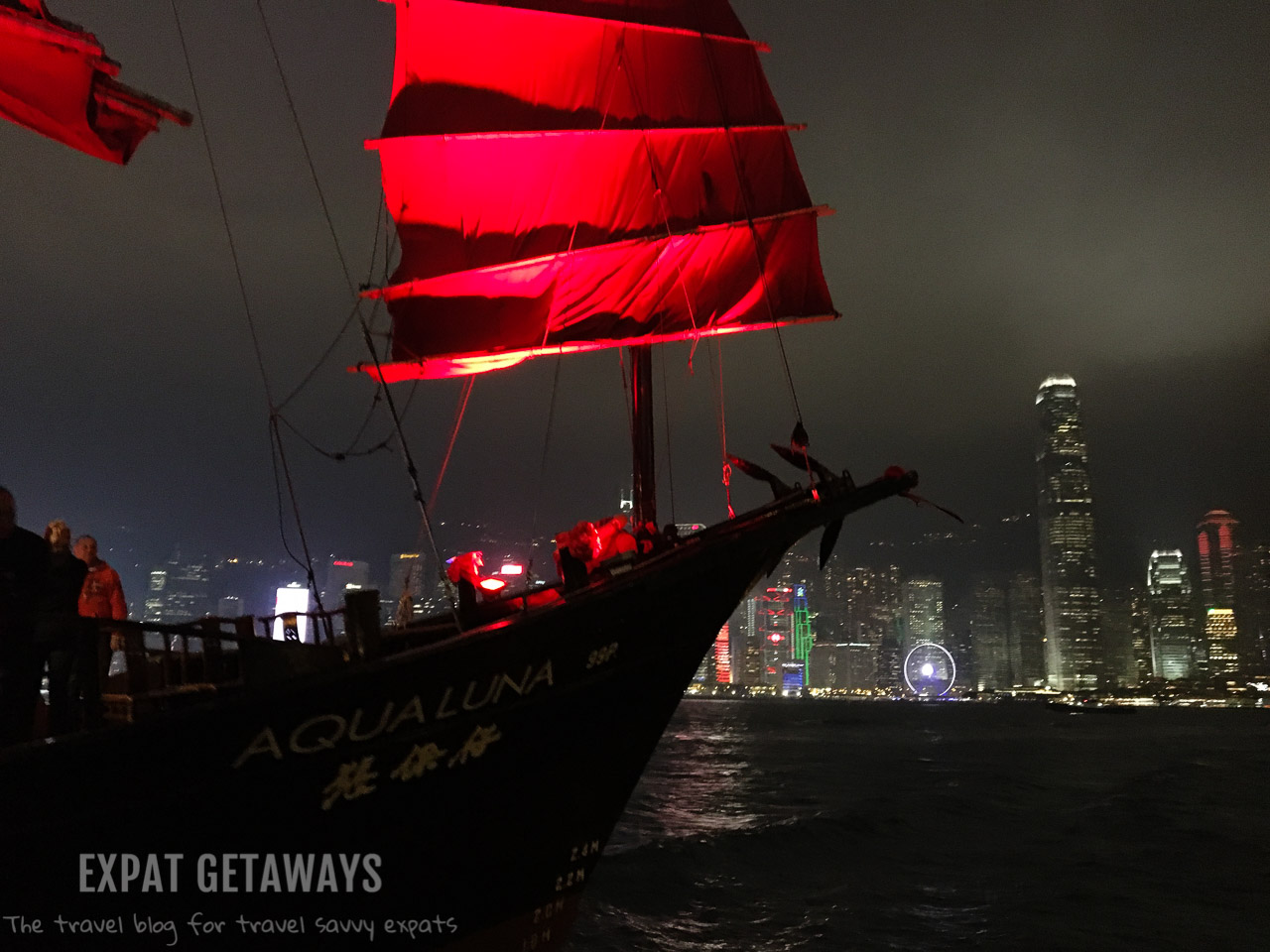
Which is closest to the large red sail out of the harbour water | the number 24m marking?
the number 24m marking

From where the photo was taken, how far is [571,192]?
52.4ft

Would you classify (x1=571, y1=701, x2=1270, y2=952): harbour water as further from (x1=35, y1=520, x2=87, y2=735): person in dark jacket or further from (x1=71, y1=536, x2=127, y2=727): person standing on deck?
(x1=35, y1=520, x2=87, y2=735): person in dark jacket

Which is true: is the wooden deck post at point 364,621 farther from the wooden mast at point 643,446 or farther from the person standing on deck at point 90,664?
the wooden mast at point 643,446

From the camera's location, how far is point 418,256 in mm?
16453

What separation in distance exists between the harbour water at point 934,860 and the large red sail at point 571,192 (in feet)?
30.6

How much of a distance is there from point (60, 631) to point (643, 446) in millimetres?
8129

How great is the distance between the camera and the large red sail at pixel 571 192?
618 inches

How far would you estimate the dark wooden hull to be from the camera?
6.17 metres

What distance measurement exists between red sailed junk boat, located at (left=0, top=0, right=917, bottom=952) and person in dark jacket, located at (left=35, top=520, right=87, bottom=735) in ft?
1.43

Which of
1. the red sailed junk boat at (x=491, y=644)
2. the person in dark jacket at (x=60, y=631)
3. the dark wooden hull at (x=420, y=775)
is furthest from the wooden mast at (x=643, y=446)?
the person in dark jacket at (x=60, y=631)

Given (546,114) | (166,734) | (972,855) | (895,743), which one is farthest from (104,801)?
(895,743)

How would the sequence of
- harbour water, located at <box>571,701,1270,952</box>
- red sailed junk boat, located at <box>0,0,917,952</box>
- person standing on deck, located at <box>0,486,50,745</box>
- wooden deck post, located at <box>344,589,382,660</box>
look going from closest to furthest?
person standing on deck, located at <box>0,486,50,745</box> < red sailed junk boat, located at <box>0,0,917,952</box> < wooden deck post, located at <box>344,589,382,660</box> < harbour water, located at <box>571,701,1270,952</box>

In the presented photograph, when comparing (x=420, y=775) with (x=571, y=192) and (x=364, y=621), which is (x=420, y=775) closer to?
(x=364, y=621)

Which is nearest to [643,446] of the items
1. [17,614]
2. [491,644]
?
[491,644]
